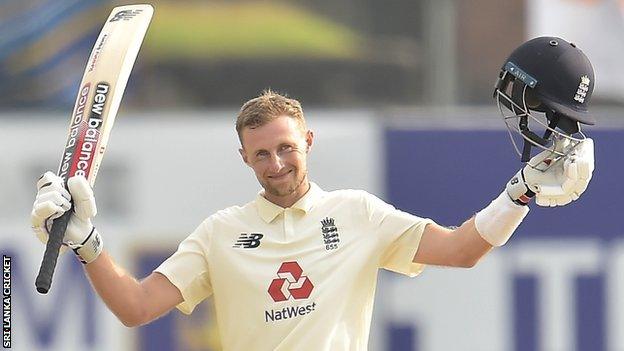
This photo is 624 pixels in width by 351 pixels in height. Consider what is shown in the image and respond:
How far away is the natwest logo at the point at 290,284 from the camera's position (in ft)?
12.0

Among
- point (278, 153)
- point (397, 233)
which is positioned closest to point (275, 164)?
point (278, 153)

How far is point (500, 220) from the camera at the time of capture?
11.9 feet

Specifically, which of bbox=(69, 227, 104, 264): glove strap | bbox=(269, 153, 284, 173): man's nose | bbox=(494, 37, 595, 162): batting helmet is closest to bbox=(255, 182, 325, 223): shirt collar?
bbox=(269, 153, 284, 173): man's nose

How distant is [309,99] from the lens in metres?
6.92

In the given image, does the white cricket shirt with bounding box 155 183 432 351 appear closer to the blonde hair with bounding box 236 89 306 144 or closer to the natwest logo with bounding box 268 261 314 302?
the natwest logo with bounding box 268 261 314 302

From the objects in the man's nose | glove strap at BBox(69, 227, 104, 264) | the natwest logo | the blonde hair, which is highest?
the blonde hair

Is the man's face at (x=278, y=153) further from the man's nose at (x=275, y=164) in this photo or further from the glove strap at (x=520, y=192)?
the glove strap at (x=520, y=192)

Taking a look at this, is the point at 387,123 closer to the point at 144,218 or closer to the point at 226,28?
the point at 144,218

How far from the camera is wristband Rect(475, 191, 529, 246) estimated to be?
3635 millimetres

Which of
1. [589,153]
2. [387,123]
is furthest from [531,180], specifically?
[387,123]

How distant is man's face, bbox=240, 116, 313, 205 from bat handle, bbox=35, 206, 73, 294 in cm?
49

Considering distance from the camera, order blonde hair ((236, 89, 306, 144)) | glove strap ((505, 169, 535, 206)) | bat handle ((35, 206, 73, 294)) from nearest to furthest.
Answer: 1. bat handle ((35, 206, 73, 294))
2. glove strap ((505, 169, 535, 206))
3. blonde hair ((236, 89, 306, 144))

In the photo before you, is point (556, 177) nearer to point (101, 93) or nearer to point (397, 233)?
point (397, 233)

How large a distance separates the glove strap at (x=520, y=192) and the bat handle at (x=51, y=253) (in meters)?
1.07
